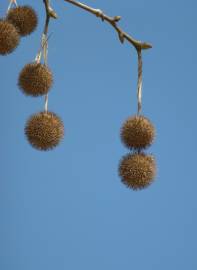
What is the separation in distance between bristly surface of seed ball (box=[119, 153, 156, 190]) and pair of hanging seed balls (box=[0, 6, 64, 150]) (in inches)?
8.0

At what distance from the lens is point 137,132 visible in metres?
1.29

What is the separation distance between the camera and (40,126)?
128 centimetres

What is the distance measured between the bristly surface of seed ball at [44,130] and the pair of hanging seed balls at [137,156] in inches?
7.3

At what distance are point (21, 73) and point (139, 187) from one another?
0.47 m

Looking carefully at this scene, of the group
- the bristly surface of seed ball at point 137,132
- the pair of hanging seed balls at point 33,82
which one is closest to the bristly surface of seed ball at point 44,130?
the pair of hanging seed balls at point 33,82

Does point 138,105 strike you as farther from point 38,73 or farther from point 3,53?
point 3,53

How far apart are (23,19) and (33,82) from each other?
19 centimetres

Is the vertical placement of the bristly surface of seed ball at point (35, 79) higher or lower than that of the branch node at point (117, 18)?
lower

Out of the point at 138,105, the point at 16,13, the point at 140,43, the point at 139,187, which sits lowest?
the point at 139,187

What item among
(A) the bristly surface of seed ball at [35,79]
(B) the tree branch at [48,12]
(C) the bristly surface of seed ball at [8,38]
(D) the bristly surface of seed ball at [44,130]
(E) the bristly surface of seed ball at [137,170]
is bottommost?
(E) the bristly surface of seed ball at [137,170]

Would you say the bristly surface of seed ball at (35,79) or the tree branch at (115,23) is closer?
the tree branch at (115,23)

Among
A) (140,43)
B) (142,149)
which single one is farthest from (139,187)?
(140,43)

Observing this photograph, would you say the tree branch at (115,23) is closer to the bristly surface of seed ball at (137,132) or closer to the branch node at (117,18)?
the branch node at (117,18)

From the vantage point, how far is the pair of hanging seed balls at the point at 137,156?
126 centimetres
